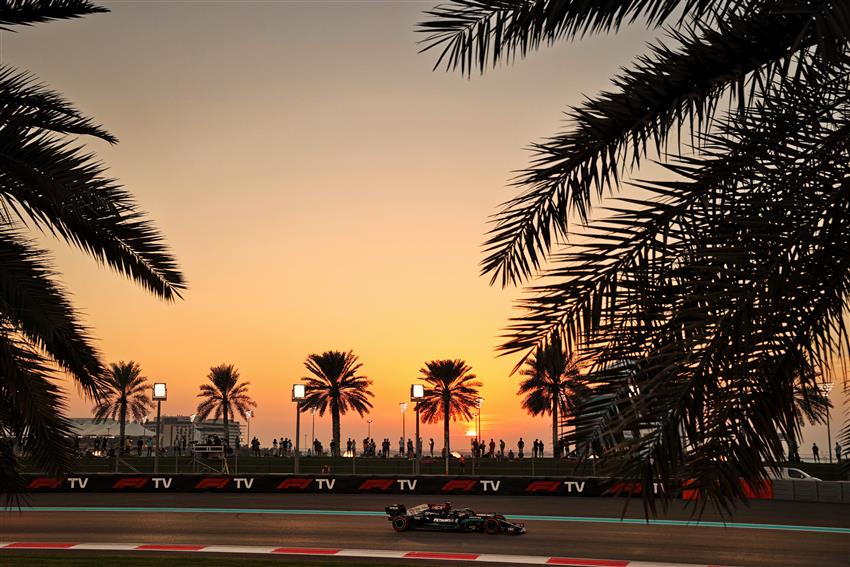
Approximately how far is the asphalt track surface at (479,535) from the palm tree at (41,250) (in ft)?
48.5

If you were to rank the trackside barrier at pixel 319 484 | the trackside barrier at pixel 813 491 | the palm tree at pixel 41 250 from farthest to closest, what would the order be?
the trackside barrier at pixel 319 484 → the trackside barrier at pixel 813 491 → the palm tree at pixel 41 250

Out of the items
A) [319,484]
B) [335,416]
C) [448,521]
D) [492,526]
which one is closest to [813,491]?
[492,526]

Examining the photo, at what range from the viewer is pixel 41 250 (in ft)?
32.1

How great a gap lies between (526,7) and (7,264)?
260 inches

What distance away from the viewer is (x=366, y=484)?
112ft

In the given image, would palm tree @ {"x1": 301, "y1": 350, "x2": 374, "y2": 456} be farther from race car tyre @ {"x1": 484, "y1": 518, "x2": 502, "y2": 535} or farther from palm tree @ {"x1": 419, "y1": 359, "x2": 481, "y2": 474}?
race car tyre @ {"x1": 484, "y1": 518, "x2": 502, "y2": 535}

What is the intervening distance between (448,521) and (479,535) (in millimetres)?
1076

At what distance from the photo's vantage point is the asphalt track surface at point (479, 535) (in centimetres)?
2217

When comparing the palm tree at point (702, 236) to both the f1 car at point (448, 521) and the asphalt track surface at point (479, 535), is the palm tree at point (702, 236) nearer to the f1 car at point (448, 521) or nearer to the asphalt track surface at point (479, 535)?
the asphalt track surface at point (479, 535)

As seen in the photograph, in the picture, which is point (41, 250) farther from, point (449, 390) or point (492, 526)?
point (449, 390)

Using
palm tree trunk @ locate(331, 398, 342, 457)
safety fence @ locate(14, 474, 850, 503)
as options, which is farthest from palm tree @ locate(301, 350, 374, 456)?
safety fence @ locate(14, 474, 850, 503)

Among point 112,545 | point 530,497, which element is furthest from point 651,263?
point 530,497

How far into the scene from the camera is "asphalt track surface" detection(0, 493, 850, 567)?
22172 mm

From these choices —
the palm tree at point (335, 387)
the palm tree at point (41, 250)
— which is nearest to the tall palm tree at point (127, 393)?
the palm tree at point (335, 387)
